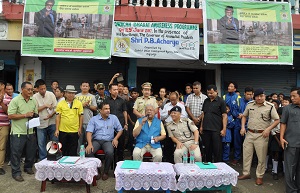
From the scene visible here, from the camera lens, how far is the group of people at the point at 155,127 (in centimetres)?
425

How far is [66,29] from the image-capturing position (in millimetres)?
6117

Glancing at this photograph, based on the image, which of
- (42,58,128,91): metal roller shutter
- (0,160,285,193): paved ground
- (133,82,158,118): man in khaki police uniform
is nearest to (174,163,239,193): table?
(0,160,285,193): paved ground

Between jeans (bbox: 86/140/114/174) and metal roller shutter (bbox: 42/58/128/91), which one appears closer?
jeans (bbox: 86/140/114/174)

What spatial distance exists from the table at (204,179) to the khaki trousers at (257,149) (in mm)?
979

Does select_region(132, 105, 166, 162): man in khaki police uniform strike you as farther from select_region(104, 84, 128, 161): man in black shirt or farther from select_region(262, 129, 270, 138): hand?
select_region(262, 129, 270, 138): hand

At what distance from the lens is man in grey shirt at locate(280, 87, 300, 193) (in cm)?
374

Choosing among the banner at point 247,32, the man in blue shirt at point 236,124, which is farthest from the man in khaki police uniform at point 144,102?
the banner at point 247,32

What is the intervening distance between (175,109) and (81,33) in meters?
3.10

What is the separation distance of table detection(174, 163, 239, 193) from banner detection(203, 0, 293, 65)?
3.24 meters

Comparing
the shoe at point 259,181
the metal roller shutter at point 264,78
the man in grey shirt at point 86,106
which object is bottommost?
the shoe at point 259,181

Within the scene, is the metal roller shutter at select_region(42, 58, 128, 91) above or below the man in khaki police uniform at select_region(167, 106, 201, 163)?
above

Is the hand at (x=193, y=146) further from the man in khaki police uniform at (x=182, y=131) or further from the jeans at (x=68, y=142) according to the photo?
the jeans at (x=68, y=142)

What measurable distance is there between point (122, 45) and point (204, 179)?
12.5 feet

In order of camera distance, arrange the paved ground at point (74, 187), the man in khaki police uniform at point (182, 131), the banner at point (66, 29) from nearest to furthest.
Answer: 1. the paved ground at point (74, 187)
2. the man in khaki police uniform at point (182, 131)
3. the banner at point (66, 29)
